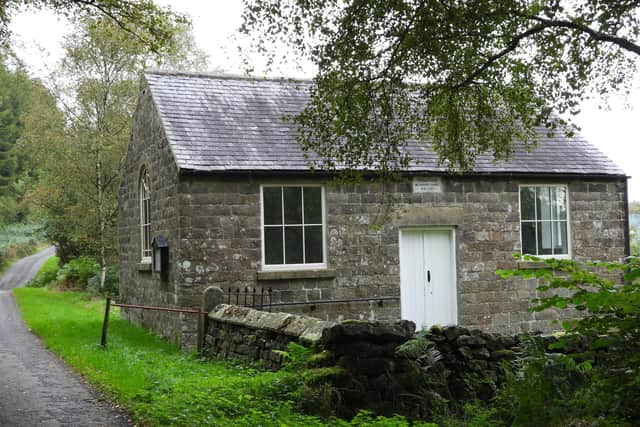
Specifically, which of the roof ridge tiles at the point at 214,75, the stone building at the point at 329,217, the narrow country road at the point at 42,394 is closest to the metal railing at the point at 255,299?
the stone building at the point at 329,217

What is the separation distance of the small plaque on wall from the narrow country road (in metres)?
7.64

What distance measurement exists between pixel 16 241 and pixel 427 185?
1535 inches

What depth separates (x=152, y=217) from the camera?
1543cm

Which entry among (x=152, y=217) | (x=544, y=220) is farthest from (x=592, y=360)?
(x=152, y=217)

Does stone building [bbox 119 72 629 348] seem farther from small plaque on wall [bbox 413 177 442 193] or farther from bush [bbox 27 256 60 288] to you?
bush [bbox 27 256 60 288]

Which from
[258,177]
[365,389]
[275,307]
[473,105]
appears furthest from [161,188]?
[365,389]

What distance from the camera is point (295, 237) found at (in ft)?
46.2

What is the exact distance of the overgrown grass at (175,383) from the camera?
7023 mm

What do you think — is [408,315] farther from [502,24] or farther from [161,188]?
[502,24]

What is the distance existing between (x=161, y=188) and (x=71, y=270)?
16.4m

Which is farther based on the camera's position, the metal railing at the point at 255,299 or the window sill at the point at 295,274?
the window sill at the point at 295,274

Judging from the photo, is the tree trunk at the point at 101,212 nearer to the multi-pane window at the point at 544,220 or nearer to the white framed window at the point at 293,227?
the white framed window at the point at 293,227

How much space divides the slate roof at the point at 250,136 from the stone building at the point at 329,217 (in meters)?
0.04

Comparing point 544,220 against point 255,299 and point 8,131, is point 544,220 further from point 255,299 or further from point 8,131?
point 8,131
